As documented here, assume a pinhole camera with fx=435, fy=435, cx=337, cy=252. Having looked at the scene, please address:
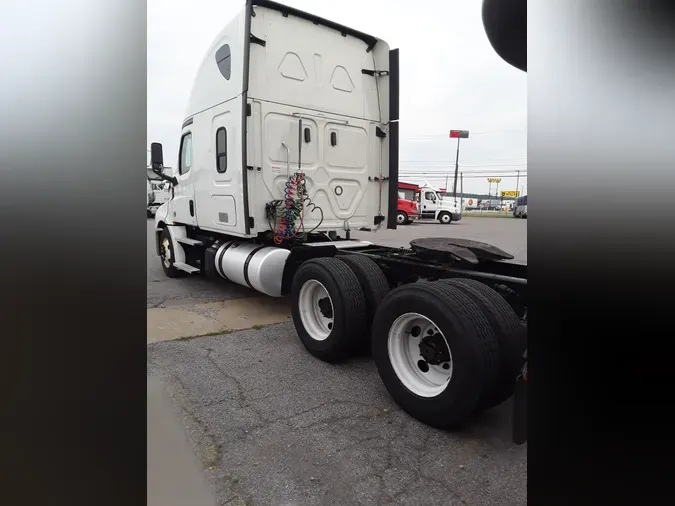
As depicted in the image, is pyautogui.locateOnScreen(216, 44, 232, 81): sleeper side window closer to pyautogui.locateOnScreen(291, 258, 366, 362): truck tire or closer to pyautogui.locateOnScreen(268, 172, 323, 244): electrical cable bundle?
pyautogui.locateOnScreen(268, 172, 323, 244): electrical cable bundle

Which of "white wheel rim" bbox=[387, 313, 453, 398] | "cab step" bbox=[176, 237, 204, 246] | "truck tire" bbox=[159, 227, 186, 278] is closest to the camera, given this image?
"white wheel rim" bbox=[387, 313, 453, 398]

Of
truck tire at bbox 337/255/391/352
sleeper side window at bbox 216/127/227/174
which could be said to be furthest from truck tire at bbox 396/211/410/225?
Answer: truck tire at bbox 337/255/391/352

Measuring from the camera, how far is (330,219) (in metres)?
6.13

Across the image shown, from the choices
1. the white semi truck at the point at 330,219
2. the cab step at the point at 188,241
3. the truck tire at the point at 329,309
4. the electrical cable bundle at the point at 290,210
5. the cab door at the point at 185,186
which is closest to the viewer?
the white semi truck at the point at 330,219

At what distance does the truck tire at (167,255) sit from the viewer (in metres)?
7.89

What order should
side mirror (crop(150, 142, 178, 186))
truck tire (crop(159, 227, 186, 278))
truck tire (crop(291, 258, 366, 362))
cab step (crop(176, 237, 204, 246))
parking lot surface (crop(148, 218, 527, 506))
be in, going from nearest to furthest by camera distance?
parking lot surface (crop(148, 218, 527, 506)), truck tire (crop(291, 258, 366, 362)), side mirror (crop(150, 142, 178, 186)), cab step (crop(176, 237, 204, 246)), truck tire (crop(159, 227, 186, 278))

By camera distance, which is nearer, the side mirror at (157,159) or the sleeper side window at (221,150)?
the sleeper side window at (221,150)

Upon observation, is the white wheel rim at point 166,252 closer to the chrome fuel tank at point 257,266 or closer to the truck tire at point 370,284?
the chrome fuel tank at point 257,266

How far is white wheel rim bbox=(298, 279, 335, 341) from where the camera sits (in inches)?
167

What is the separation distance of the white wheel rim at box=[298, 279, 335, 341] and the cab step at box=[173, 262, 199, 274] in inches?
129

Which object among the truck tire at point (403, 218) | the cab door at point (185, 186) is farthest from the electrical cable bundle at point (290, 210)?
the truck tire at point (403, 218)

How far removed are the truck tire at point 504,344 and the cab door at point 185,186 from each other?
5.33 meters
